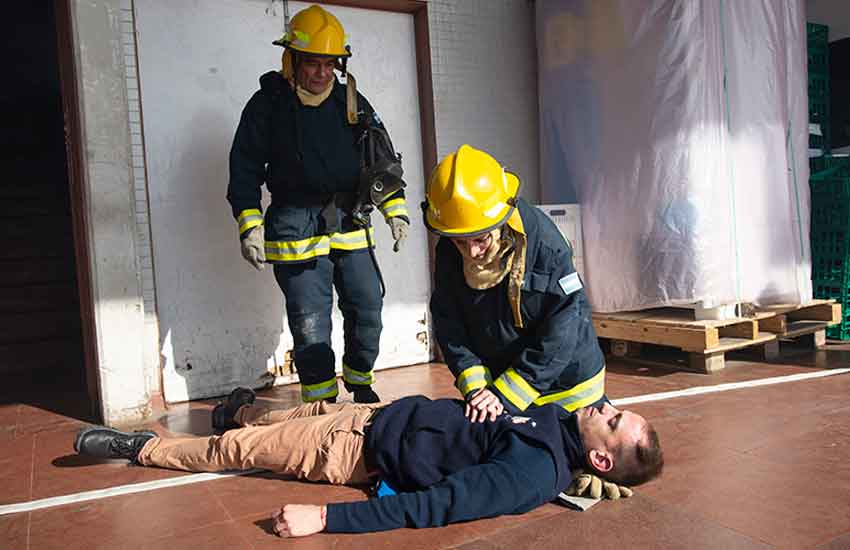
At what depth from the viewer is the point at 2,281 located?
6324 millimetres

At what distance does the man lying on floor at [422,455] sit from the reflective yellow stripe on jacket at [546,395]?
0.20 feet

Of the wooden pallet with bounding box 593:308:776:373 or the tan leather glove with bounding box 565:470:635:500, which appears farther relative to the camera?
the wooden pallet with bounding box 593:308:776:373

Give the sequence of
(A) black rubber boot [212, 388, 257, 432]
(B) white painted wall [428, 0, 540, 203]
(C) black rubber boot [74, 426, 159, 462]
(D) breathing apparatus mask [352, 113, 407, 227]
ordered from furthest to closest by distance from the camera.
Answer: (B) white painted wall [428, 0, 540, 203] → (D) breathing apparatus mask [352, 113, 407, 227] → (A) black rubber boot [212, 388, 257, 432] → (C) black rubber boot [74, 426, 159, 462]

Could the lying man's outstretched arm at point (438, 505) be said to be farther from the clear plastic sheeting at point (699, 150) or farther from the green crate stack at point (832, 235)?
the green crate stack at point (832, 235)

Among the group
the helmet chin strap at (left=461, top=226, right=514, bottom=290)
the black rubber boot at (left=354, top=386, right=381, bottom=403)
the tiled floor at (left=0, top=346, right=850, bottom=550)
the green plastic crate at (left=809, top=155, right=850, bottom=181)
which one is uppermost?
the green plastic crate at (left=809, top=155, right=850, bottom=181)

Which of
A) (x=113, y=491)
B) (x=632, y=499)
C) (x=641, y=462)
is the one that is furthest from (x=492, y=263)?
(x=113, y=491)

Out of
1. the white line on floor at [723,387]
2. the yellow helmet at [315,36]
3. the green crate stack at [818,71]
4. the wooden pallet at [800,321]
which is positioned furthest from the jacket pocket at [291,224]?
the green crate stack at [818,71]

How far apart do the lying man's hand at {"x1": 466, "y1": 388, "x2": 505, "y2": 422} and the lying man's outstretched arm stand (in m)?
0.24

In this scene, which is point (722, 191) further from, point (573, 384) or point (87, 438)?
point (87, 438)

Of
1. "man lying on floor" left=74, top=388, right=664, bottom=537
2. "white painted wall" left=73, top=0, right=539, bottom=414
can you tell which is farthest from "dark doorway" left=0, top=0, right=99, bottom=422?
"man lying on floor" left=74, top=388, right=664, bottom=537

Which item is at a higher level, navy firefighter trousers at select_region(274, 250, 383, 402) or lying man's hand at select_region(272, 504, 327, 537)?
navy firefighter trousers at select_region(274, 250, 383, 402)

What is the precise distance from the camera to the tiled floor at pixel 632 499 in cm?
228

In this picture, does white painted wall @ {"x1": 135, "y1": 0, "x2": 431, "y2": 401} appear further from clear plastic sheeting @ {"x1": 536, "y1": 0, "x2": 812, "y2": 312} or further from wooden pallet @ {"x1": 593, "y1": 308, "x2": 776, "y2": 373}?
wooden pallet @ {"x1": 593, "y1": 308, "x2": 776, "y2": 373}

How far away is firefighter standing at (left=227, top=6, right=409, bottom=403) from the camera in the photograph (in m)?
3.72
